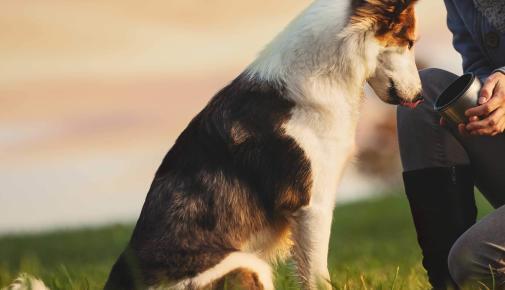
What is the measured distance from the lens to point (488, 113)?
354 centimetres

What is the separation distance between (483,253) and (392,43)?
1180 millimetres

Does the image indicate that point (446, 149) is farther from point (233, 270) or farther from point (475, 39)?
point (233, 270)

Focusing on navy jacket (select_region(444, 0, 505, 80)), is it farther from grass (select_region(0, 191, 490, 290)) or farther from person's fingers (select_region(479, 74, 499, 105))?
grass (select_region(0, 191, 490, 290))

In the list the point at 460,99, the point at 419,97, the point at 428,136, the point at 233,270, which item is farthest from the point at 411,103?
the point at 233,270

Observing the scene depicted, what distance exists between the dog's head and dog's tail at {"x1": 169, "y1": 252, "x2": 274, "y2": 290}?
3.88 ft

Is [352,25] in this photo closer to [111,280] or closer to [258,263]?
[258,263]

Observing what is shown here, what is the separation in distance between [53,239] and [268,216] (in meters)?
13.0

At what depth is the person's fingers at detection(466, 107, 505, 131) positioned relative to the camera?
11.6ft

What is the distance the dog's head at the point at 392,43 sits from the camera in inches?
150

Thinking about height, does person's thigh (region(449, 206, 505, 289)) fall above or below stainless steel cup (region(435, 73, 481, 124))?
below

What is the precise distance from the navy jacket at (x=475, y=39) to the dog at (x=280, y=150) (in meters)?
0.53

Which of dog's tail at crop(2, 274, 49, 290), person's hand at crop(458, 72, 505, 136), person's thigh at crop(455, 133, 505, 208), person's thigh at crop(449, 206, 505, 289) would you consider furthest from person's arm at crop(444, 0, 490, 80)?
dog's tail at crop(2, 274, 49, 290)

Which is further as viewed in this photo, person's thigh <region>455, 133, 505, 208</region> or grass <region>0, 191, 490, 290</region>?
grass <region>0, 191, 490, 290</region>

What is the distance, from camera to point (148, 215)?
147 inches
